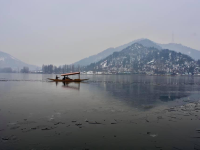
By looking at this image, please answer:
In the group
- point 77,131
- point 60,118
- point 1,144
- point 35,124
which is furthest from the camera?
point 60,118

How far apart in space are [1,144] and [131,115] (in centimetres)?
1320

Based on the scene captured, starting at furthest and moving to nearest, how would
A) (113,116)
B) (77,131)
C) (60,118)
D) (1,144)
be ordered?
(113,116)
(60,118)
(77,131)
(1,144)

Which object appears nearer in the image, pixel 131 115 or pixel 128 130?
pixel 128 130

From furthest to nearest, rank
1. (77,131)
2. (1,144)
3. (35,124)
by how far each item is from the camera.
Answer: (35,124) < (77,131) < (1,144)

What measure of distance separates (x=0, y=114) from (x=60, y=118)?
23.8ft

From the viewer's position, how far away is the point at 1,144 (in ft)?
35.1

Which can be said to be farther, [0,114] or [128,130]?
[0,114]

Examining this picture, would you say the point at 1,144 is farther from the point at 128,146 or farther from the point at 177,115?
the point at 177,115

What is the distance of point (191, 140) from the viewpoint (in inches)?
473

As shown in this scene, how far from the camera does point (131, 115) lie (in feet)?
61.1

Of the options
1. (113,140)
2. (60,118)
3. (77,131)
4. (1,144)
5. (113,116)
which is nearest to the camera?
(1,144)

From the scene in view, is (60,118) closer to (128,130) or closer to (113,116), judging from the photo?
(113,116)

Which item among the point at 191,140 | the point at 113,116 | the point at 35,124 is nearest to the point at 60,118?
the point at 35,124

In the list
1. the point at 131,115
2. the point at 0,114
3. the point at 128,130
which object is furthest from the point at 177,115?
the point at 0,114
